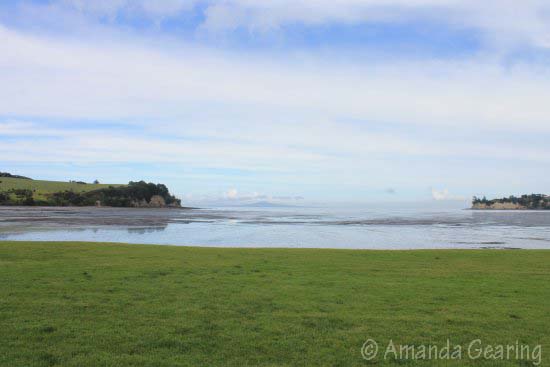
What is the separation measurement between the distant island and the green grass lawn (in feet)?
468

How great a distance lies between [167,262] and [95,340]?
927cm

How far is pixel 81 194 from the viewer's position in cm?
16550

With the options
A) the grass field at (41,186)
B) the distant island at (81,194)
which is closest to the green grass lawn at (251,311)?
the distant island at (81,194)

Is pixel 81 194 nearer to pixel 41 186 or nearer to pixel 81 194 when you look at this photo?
pixel 81 194

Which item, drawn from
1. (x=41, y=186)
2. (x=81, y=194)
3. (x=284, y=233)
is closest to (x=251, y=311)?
(x=284, y=233)

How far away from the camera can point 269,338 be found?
7.91 metres

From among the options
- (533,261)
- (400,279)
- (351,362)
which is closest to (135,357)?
(351,362)

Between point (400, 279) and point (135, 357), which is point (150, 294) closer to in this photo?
point (135, 357)

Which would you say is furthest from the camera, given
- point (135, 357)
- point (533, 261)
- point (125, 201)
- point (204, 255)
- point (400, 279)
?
point (125, 201)

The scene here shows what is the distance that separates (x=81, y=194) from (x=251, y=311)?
171 meters

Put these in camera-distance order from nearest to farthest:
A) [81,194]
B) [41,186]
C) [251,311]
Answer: [251,311], [81,194], [41,186]

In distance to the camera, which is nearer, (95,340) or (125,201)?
(95,340)

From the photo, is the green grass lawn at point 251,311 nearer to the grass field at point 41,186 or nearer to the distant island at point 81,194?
the distant island at point 81,194

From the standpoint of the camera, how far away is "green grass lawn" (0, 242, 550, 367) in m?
7.25
